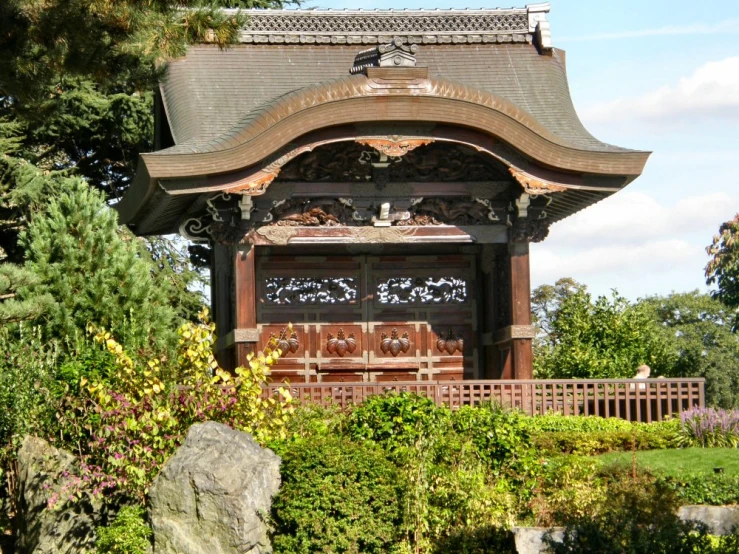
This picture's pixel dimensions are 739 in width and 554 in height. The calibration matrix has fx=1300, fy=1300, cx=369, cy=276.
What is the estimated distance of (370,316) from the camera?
2158 cm

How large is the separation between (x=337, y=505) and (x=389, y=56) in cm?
773

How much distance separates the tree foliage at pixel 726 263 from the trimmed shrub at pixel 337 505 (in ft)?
101

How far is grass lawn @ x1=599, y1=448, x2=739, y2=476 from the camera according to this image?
49.2ft

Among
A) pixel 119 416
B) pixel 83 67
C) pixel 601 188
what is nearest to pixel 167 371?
pixel 119 416

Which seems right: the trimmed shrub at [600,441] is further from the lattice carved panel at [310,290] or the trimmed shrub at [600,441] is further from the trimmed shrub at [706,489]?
the lattice carved panel at [310,290]

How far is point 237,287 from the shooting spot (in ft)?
62.3

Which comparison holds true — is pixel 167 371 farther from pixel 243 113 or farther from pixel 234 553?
pixel 243 113

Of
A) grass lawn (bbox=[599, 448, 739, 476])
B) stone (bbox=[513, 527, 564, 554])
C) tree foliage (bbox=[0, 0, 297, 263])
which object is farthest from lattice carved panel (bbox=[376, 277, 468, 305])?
stone (bbox=[513, 527, 564, 554])

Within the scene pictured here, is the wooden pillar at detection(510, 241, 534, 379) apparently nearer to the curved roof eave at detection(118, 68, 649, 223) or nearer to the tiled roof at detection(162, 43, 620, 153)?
the curved roof eave at detection(118, 68, 649, 223)

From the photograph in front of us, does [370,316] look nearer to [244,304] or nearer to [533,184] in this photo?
[244,304]

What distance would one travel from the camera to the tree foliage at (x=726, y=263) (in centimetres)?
4181

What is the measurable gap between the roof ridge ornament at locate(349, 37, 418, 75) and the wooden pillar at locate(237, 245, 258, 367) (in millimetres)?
3145

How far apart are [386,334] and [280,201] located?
11.1 feet

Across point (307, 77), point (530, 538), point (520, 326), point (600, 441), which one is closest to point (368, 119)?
point (307, 77)
